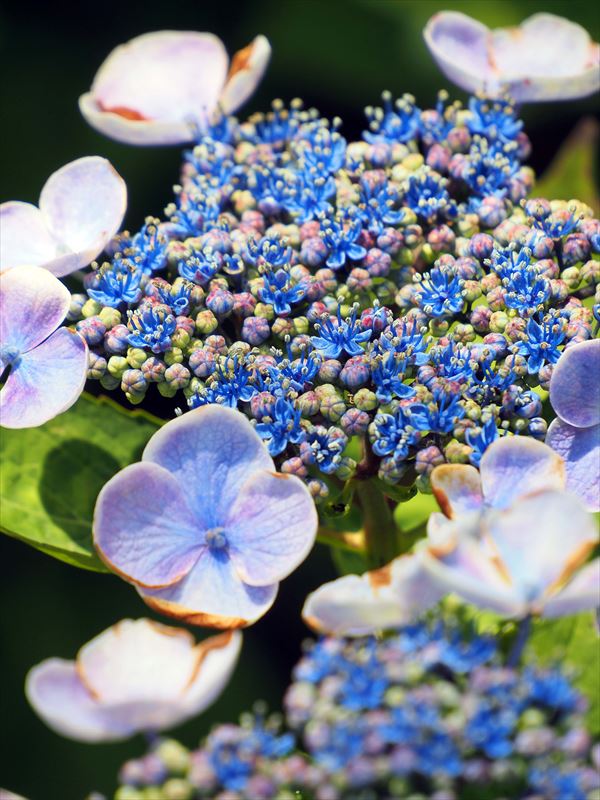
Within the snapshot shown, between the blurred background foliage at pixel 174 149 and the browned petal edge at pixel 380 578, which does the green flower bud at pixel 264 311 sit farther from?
the blurred background foliage at pixel 174 149

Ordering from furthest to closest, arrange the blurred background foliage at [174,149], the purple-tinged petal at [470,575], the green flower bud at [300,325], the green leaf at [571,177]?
the blurred background foliage at [174,149]
the green leaf at [571,177]
the green flower bud at [300,325]
the purple-tinged petal at [470,575]

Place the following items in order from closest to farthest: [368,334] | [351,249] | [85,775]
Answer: [368,334], [351,249], [85,775]

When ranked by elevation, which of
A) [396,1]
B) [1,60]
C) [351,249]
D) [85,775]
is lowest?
[85,775]

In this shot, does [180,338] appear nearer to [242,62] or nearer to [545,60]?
[242,62]

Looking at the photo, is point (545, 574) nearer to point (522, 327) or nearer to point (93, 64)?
point (522, 327)

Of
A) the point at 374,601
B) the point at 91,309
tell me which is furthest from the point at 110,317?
the point at 374,601

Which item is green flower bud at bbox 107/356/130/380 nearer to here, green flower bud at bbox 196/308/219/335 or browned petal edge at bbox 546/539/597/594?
green flower bud at bbox 196/308/219/335

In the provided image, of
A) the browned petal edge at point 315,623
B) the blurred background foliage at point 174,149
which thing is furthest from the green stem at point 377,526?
the blurred background foliage at point 174,149

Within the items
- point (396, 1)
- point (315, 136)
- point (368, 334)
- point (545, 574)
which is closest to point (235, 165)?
point (315, 136)
